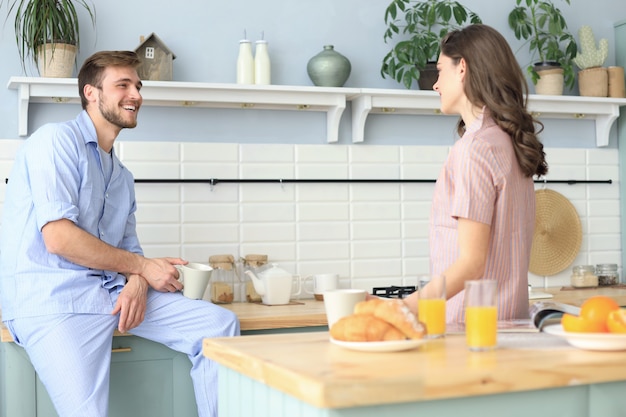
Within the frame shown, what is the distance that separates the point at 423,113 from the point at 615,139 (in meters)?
1.10

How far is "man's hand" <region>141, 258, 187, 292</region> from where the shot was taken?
2.96 metres

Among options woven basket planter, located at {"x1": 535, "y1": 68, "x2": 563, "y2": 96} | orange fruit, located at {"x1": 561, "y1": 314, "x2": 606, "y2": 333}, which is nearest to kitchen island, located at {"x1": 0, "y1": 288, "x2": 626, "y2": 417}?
orange fruit, located at {"x1": 561, "y1": 314, "x2": 606, "y2": 333}

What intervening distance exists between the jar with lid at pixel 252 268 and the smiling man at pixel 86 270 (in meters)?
0.60

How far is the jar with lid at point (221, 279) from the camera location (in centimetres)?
357

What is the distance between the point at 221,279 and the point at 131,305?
81 cm

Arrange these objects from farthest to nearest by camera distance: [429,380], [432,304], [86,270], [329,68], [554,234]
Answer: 1. [554,234]
2. [329,68]
3. [86,270]
4. [432,304]
5. [429,380]

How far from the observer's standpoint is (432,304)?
181cm

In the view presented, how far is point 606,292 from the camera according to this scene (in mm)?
3867

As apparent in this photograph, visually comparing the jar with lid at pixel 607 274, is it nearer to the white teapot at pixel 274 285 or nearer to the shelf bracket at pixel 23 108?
the white teapot at pixel 274 285

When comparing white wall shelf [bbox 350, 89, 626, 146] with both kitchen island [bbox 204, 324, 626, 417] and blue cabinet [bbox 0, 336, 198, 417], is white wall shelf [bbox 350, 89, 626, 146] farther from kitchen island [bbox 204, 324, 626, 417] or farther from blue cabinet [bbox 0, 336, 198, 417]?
kitchen island [bbox 204, 324, 626, 417]

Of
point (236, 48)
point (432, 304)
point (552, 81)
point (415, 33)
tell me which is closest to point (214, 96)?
point (236, 48)

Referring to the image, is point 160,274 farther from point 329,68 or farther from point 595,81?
point 595,81

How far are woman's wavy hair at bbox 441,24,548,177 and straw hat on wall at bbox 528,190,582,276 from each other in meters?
2.08

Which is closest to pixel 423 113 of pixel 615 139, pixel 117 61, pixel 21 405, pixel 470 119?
pixel 615 139
